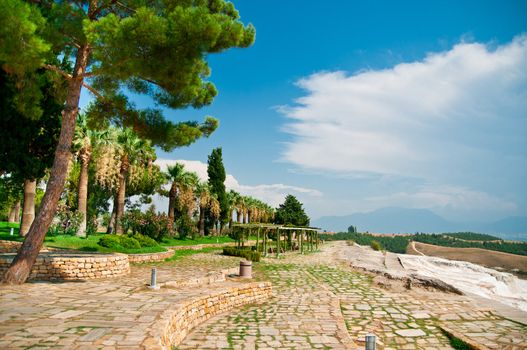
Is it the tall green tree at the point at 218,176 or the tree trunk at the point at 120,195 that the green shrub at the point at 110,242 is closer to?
the tree trunk at the point at 120,195

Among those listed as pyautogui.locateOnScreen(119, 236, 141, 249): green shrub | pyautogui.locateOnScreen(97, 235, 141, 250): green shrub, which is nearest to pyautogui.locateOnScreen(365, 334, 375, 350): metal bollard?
pyautogui.locateOnScreen(97, 235, 141, 250): green shrub

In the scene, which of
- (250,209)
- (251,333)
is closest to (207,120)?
(251,333)

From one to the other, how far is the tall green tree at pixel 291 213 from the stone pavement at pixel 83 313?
143 feet

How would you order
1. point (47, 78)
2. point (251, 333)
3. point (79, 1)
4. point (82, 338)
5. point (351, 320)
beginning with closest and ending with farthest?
point (82, 338) → point (251, 333) → point (351, 320) → point (79, 1) → point (47, 78)

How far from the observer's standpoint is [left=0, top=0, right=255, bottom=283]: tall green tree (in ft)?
30.7

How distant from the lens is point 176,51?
1007 centimetres

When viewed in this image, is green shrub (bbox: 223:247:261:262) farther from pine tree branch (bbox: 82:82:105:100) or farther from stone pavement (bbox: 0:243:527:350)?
pine tree branch (bbox: 82:82:105:100)

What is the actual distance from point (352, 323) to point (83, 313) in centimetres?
649

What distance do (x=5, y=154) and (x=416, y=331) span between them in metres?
16.2

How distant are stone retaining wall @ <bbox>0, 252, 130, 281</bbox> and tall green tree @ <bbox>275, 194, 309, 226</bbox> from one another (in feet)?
136

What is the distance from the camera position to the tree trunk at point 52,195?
10422 millimetres

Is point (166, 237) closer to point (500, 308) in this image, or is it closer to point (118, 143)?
point (118, 143)

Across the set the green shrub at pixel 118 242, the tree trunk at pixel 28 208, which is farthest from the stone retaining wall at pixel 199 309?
the tree trunk at pixel 28 208

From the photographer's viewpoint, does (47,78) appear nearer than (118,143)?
Yes
